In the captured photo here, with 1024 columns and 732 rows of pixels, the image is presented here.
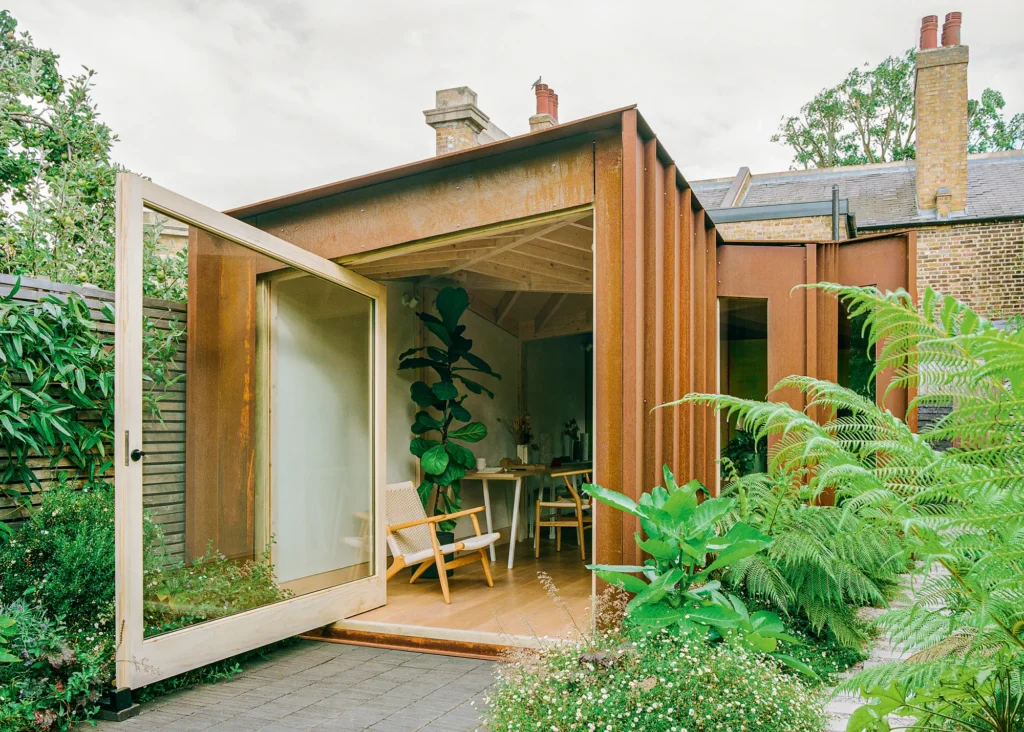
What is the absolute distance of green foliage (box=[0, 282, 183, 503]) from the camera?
364 cm

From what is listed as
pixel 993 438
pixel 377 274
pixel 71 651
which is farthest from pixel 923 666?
pixel 377 274

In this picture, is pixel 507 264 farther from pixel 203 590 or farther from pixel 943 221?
pixel 943 221

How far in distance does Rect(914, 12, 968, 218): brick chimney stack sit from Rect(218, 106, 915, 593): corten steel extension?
8.99m

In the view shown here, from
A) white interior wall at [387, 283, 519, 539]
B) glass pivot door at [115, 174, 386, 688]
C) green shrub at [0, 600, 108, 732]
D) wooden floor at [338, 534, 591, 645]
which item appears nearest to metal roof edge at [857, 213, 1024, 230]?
white interior wall at [387, 283, 519, 539]

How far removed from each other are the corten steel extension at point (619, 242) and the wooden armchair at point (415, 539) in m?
1.62

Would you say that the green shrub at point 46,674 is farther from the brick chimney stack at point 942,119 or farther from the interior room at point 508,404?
the brick chimney stack at point 942,119

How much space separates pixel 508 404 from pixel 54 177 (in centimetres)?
432

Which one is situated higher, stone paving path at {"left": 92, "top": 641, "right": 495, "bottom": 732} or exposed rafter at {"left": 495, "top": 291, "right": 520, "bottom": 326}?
exposed rafter at {"left": 495, "top": 291, "right": 520, "bottom": 326}

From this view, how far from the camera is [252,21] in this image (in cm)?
1362

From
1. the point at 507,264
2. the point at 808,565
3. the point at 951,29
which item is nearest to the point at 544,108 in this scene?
the point at 507,264

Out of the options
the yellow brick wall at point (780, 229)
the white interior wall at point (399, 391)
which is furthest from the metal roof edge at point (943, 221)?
the white interior wall at point (399, 391)

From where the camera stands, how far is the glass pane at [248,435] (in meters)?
3.22

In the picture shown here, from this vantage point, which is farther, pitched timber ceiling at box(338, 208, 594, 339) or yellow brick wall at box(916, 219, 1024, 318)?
yellow brick wall at box(916, 219, 1024, 318)

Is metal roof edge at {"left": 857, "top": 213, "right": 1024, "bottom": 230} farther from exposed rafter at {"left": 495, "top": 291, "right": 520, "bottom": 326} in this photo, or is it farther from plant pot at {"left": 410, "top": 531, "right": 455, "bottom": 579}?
plant pot at {"left": 410, "top": 531, "right": 455, "bottom": 579}
